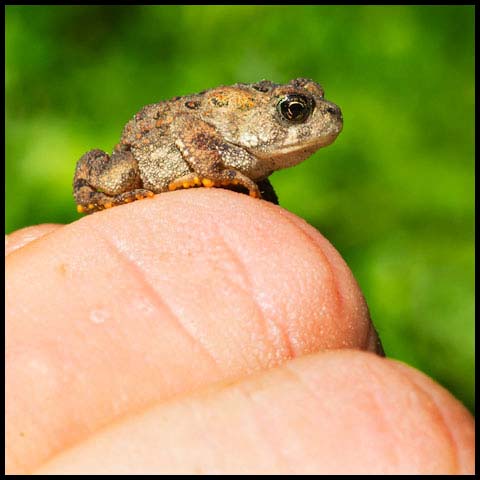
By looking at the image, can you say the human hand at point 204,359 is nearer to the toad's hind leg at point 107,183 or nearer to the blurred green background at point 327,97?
the toad's hind leg at point 107,183

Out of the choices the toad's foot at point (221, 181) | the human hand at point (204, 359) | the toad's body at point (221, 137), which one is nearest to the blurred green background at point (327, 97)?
the toad's body at point (221, 137)

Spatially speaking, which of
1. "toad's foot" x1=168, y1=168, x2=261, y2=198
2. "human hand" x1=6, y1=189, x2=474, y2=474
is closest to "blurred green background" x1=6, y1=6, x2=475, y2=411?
"toad's foot" x1=168, y1=168, x2=261, y2=198

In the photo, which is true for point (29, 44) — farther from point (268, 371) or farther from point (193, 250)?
point (268, 371)

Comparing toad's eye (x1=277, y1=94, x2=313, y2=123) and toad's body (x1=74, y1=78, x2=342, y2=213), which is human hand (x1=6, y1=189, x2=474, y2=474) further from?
toad's eye (x1=277, y1=94, x2=313, y2=123)

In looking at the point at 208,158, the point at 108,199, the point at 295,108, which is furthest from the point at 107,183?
the point at 295,108

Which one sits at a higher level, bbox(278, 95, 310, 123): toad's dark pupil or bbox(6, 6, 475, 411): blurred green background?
bbox(278, 95, 310, 123): toad's dark pupil

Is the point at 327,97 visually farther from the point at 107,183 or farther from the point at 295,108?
the point at 107,183
